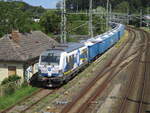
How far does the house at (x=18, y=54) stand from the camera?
25281 millimetres

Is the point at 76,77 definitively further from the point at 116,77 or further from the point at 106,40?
the point at 106,40

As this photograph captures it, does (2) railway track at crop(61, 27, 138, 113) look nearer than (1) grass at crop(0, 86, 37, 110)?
Yes

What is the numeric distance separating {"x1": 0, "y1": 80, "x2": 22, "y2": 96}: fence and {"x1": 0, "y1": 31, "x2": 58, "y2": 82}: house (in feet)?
7.25

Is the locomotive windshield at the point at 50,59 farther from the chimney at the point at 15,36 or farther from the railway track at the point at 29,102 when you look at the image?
the chimney at the point at 15,36

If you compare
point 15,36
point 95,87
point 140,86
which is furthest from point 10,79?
point 140,86

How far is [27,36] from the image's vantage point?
102ft

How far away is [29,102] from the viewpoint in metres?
20.1

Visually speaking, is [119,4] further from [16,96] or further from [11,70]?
[16,96]

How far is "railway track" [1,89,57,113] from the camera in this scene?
1844 cm

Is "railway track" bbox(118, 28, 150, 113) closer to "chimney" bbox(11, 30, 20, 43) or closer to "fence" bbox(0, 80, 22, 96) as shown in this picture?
"fence" bbox(0, 80, 22, 96)

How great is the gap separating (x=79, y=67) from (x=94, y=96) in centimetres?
697

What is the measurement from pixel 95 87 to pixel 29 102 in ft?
20.3

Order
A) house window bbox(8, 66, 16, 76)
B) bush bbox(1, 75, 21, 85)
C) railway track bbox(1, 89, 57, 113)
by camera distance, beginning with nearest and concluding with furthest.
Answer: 1. railway track bbox(1, 89, 57, 113)
2. bush bbox(1, 75, 21, 85)
3. house window bbox(8, 66, 16, 76)

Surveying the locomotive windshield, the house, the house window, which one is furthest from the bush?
the locomotive windshield
